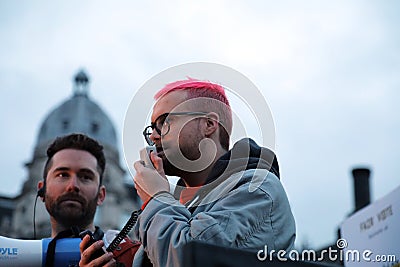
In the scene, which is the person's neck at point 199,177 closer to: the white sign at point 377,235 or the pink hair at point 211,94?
the pink hair at point 211,94

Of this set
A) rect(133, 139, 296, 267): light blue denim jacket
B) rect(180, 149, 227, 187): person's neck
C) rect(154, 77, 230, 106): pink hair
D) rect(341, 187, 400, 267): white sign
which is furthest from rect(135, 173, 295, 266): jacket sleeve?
rect(341, 187, 400, 267): white sign

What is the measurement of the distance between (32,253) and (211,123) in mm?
985

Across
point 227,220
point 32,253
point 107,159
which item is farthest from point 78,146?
point 107,159

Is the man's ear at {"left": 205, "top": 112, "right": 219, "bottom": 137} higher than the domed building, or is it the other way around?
the domed building

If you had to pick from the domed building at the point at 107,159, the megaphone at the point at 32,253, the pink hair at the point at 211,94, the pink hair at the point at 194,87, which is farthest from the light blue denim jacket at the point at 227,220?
the domed building at the point at 107,159

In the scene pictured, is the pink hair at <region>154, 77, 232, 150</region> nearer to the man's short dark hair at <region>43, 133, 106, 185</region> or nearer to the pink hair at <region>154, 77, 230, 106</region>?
the pink hair at <region>154, 77, 230, 106</region>

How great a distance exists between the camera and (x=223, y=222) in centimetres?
271

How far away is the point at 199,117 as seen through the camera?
3.11 m

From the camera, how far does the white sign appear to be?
12.9 ft

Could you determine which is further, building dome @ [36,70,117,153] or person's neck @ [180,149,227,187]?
building dome @ [36,70,117,153]

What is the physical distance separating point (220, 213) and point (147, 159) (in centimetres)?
39

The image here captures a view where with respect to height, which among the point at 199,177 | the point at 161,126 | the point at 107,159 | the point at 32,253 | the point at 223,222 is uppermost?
the point at 107,159

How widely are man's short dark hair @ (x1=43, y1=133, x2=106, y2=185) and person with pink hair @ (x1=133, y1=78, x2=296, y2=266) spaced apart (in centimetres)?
121

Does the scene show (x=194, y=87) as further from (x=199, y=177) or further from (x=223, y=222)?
(x=223, y=222)
